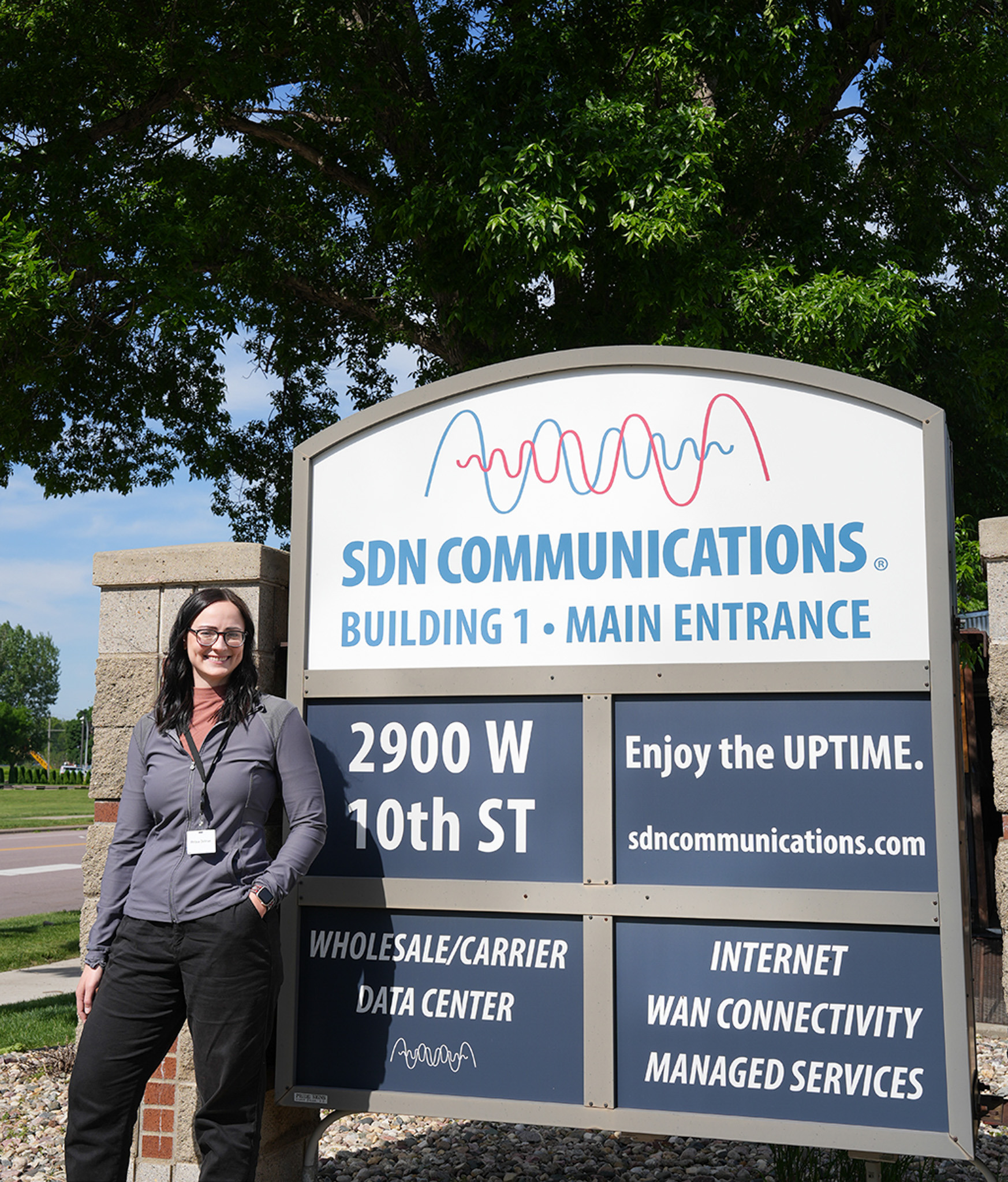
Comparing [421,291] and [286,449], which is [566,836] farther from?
[286,449]

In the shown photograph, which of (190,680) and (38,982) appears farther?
(38,982)

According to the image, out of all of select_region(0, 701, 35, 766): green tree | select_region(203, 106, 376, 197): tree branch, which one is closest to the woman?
select_region(203, 106, 376, 197): tree branch

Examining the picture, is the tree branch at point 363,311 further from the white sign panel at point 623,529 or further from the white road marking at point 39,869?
the white road marking at point 39,869

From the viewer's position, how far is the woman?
306cm

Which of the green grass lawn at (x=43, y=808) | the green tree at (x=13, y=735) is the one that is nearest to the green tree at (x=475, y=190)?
the green grass lawn at (x=43, y=808)

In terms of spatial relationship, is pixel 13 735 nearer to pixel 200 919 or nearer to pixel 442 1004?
pixel 442 1004

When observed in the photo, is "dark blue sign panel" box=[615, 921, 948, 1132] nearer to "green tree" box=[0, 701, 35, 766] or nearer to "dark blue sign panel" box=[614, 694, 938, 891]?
"dark blue sign panel" box=[614, 694, 938, 891]

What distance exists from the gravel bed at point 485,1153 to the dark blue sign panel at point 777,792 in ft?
5.37

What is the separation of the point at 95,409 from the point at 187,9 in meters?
4.03

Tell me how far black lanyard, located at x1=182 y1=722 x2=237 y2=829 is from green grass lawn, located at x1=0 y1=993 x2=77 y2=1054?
144 inches

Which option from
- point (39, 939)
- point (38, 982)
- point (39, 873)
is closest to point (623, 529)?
point (38, 982)

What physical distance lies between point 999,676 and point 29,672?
14158 centimetres

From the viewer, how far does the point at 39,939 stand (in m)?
11.3

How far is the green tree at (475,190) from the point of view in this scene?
7867mm
